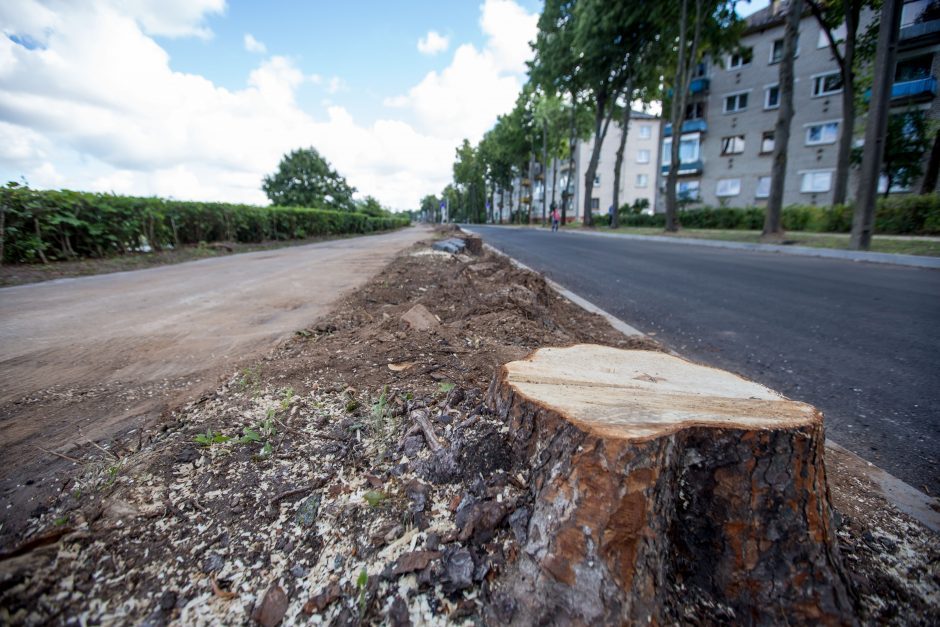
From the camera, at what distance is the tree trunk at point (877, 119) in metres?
9.90

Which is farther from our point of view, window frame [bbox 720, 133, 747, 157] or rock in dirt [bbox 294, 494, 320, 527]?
window frame [bbox 720, 133, 747, 157]

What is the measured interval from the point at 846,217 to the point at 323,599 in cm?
2239

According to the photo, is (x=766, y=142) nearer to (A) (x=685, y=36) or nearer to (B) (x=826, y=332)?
(A) (x=685, y=36)

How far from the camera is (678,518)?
1319mm

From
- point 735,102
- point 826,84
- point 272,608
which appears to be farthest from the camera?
point 735,102

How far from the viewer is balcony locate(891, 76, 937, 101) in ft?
70.3

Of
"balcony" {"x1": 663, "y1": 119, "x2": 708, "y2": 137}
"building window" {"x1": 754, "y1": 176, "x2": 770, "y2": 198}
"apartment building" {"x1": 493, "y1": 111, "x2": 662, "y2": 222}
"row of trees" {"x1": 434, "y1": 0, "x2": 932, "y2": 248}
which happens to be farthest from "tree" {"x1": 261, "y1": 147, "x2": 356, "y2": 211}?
"building window" {"x1": 754, "y1": 176, "x2": 770, "y2": 198}

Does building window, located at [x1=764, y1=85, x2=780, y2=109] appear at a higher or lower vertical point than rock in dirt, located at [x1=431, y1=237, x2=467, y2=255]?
higher

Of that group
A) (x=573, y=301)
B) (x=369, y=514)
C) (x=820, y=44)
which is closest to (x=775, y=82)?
(x=820, y=44)

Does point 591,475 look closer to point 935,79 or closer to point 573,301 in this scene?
point 573,301

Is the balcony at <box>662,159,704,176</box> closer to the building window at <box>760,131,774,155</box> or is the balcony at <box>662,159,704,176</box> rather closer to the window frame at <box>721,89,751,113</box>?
the window frame at <box>721,89,751,113</box>

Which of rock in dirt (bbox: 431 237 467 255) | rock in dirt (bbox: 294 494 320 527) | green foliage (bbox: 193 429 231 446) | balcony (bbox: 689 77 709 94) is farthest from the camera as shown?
balcony (bbox: 689 77 709 94)

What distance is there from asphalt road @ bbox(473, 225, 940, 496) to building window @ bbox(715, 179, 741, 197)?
24.7m

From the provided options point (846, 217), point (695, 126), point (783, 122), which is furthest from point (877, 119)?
point (695, 126)
